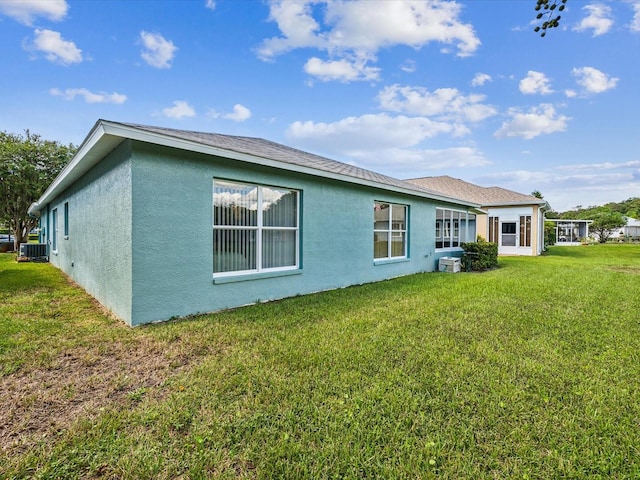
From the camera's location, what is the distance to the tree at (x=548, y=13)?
422 centimetres

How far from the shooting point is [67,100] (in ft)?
41.5

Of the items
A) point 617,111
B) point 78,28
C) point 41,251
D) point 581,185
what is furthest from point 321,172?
point 581,185

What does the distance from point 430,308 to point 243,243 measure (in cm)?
400

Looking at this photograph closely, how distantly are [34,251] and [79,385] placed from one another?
17.2m

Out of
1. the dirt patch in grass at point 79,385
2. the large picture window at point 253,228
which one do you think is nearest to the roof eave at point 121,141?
the large picture window at point 253,228

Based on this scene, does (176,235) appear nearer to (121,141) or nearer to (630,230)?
(121,141)

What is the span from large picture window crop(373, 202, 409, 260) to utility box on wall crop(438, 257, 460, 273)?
2362mm

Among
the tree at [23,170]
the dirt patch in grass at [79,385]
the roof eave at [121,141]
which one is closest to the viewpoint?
the dirt patch in grass at [79,385]

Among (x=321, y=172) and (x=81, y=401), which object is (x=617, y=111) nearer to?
(x=321, y=172)

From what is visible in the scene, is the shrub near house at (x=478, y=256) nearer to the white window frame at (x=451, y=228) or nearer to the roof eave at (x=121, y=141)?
the white window frame at (x=451, y=228)

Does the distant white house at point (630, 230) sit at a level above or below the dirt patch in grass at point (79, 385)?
above

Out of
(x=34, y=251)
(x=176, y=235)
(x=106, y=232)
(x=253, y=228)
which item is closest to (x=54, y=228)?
(x=34, y=251)

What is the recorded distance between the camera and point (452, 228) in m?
14.2

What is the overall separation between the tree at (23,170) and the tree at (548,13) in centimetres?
2670
